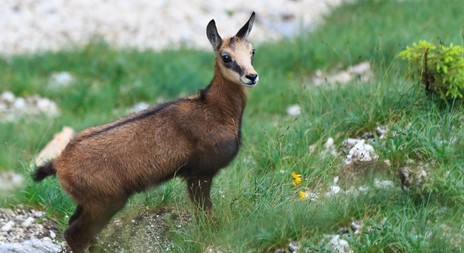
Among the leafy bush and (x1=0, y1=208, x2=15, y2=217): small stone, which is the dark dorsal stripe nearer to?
(x1=0, y1=208, x2=15, y2=217): small stone

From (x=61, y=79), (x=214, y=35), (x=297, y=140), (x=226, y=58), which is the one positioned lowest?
(x=61, y=79)

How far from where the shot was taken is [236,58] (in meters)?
7.21

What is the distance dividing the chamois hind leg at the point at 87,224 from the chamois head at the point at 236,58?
1264 mm

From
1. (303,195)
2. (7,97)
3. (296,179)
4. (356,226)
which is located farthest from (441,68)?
(7,97)

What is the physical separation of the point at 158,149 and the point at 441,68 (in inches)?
112

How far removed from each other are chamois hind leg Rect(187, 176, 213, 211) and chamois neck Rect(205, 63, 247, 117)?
57 cm

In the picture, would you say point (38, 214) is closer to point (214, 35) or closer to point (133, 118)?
Answer: point (133, 118)

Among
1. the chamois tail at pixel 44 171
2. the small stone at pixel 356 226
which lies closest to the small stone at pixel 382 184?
the small stone at pixel 356 226

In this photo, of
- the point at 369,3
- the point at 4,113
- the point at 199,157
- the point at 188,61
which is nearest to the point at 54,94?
the point at 4,113

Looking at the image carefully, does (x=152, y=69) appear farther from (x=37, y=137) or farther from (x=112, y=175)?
(x=112, y=175)

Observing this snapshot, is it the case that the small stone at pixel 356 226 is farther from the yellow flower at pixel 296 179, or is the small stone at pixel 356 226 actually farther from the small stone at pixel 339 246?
the yellow flower at pixel 296 179

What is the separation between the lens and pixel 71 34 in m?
15.2

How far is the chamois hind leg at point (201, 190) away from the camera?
7.13 meters

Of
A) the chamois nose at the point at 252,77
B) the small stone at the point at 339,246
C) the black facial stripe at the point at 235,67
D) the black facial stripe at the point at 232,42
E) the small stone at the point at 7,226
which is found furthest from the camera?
the small stone at the point at 7,226
